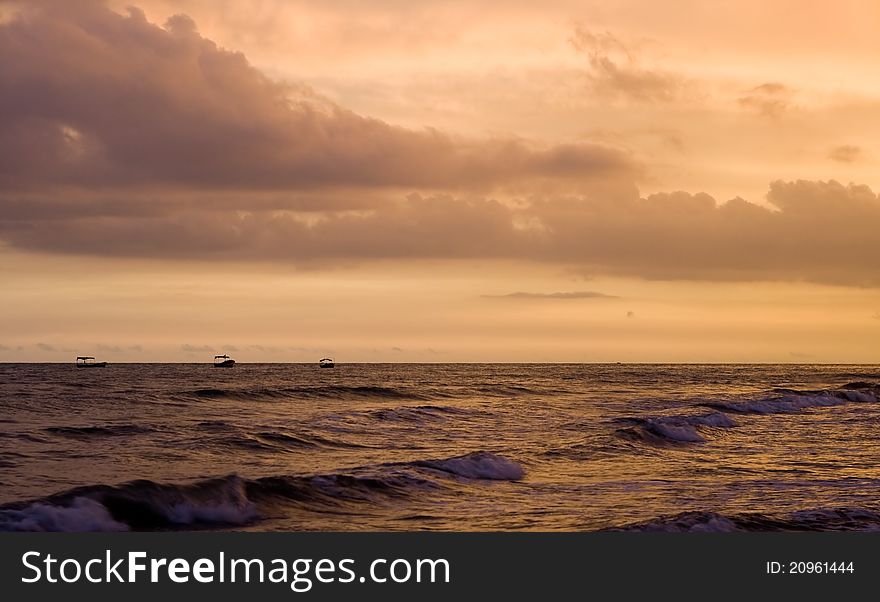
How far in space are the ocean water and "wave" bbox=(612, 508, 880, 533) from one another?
0.23ft

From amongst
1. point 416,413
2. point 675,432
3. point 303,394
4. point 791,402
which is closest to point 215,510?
point 675,432

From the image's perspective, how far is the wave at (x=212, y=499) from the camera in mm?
21297

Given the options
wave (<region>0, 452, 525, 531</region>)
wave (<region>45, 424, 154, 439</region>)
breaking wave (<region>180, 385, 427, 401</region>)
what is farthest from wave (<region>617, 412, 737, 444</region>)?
breaking wave (<region>180, 385, 427, 401</region>)

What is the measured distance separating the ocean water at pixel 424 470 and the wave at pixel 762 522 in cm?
7

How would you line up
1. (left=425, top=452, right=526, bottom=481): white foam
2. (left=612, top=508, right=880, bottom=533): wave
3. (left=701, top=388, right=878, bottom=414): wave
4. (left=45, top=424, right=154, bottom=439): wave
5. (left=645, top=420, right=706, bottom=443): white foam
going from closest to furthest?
1. (left=612, top=508, right=880, bottom=533): wave
2. (left=425, top=452, right=526, bottom=481): white foam
3. (left=45, top=424, right=154, bottom=439): wave
4. (left=645, top=420, right=706, bottom=443): white foam
5. (left=701, top=388, right=878, bottom=414): wave

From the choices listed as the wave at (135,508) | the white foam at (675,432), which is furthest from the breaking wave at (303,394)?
the wave at (135,508)

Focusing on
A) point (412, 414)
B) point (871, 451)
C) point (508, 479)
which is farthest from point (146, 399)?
point (871, 451)

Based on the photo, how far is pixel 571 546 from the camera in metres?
16.5

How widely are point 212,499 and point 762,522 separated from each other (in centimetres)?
1313

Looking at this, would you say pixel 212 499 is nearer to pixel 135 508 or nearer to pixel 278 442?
pixel 135 508

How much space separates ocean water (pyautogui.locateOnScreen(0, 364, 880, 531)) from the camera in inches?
868

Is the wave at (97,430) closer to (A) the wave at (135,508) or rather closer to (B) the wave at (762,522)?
(A) the wave at (135,508)

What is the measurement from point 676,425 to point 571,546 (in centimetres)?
3088

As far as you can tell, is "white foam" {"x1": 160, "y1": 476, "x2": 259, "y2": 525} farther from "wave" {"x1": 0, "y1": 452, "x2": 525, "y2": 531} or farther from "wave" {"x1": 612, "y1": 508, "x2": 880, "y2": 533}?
"wave" {"x1": 612, "y1": 508, "x2": 880, "y2": 533}
